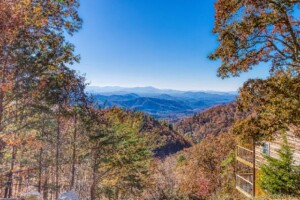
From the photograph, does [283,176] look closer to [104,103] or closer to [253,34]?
[253,34]

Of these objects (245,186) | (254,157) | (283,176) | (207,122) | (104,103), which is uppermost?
(104,103)

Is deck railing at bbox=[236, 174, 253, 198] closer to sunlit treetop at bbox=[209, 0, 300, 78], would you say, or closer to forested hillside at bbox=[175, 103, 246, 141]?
sunlit treetop at bbox=[209, 0, 300, 78]

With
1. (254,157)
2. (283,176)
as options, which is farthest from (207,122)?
(283,176)

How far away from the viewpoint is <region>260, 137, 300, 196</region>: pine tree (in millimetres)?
11773

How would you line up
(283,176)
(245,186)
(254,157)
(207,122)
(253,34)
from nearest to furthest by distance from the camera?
(253,34) < (283,176) < (254,157) < (245,186) < (207,122)

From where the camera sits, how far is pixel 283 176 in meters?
12.1

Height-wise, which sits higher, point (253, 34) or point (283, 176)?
point (253, 34)

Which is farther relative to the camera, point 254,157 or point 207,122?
point 207,122

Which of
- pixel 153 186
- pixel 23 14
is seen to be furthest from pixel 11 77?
pixel 153 186

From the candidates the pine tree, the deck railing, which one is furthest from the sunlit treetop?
the deck railing

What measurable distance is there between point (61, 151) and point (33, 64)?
1303cm

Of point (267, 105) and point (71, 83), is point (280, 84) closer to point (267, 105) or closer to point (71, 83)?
point (267, 105)

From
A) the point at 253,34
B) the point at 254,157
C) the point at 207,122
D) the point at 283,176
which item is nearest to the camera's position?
the point at 253,34

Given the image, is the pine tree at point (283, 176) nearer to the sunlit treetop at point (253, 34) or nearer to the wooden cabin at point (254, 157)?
the wooden cabin at point (254, 157)
